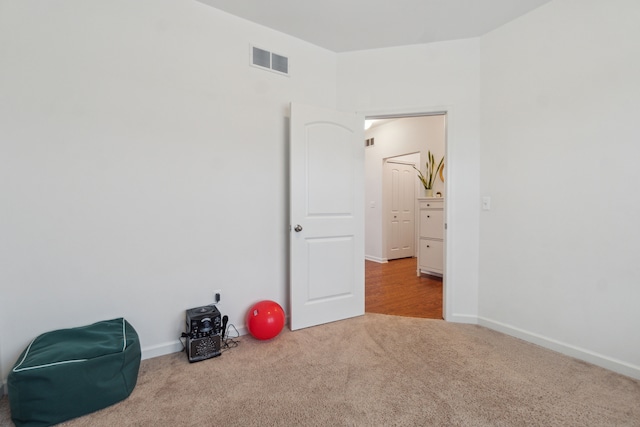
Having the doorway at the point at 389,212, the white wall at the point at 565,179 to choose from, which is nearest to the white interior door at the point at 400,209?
the doorway at the point at 389,212

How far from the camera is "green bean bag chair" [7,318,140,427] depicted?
135 centimetres

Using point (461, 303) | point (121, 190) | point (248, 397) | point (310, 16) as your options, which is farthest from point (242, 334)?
point (310, 16)

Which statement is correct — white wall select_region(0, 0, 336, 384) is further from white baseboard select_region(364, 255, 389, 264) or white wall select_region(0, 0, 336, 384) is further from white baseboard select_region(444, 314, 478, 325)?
white baseboard select_region(364, 255, 389, 264)

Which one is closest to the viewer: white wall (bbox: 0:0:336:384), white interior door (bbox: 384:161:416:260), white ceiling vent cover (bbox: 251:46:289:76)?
white wall (bbox: 0:0:336:384)

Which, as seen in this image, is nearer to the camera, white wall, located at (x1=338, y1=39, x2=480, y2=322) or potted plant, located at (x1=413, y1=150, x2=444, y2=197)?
white wall, located at (x1=338, y1=39, x2=480, y2=322)

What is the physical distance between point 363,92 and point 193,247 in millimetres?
2174

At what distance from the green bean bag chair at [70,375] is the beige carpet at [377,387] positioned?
0.30 ft

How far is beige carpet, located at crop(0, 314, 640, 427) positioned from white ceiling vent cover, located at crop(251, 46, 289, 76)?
2.36 metres

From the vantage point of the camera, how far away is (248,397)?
159 centimetres

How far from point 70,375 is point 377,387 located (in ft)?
5.40

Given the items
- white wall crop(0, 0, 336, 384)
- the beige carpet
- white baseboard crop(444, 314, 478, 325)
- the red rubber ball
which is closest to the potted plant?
white baseboard crop(444, 314, 478, 325)

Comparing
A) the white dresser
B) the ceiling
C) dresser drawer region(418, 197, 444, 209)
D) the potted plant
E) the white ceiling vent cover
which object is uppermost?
the ceiling

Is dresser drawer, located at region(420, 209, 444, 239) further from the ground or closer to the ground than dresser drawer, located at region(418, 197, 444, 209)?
closer to the ground

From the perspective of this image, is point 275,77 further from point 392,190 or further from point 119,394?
point 392,190
